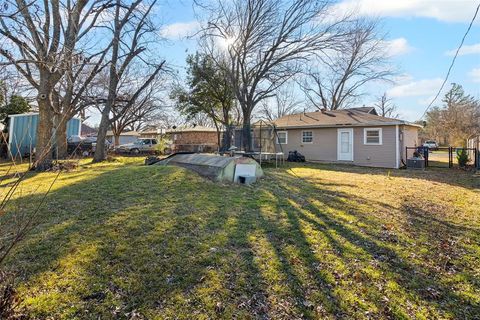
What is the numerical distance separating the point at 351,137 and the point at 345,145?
1.85 ft

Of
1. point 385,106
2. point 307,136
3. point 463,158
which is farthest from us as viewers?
point 385,106

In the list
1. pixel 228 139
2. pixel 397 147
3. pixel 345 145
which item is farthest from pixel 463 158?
pixel 228 139

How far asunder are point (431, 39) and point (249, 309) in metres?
9.22

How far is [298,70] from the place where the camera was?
2056cm

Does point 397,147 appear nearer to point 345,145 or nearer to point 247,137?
point 345,145

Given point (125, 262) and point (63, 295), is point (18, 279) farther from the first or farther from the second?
point (125, 262)

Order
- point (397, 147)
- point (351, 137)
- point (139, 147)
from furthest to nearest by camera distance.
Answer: point (139, 147), point (351, 137), point (397, 147)

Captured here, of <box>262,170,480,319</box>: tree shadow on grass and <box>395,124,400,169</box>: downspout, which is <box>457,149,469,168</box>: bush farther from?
<box>262,170,480,319</box>: tree shadow on grass

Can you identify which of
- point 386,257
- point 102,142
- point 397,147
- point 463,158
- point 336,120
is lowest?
point 386,257

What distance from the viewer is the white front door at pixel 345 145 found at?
705 inches

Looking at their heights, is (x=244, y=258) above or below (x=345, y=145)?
below

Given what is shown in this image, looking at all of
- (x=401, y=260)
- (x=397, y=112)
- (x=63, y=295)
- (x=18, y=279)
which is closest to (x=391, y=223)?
(x=401, y=260)

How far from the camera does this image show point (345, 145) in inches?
713

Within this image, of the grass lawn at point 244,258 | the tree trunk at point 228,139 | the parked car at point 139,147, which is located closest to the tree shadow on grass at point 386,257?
the grass lawn at point 244,258
